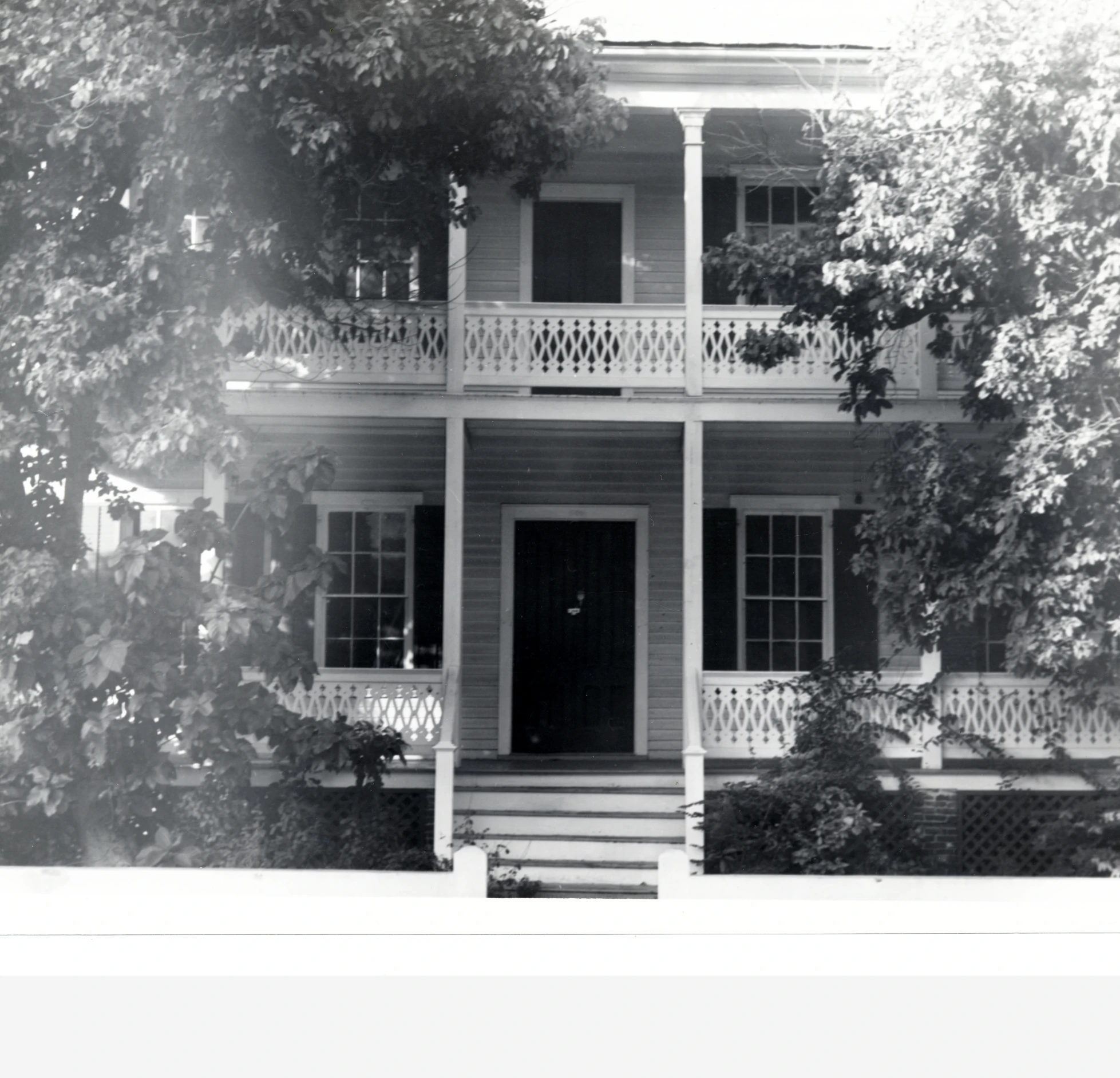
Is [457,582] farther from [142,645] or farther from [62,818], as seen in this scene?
[62,818]

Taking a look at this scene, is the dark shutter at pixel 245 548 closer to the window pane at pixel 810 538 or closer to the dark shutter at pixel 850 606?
the dark shutter at pixel 850 606

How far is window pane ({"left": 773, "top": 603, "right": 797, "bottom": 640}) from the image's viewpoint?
31.9ft

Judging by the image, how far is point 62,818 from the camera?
7.24 metres

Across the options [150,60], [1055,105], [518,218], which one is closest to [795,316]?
[1055,105]

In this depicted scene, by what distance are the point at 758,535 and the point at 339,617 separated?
3475 millimetres

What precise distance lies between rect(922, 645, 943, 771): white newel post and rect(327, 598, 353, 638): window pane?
169 inches

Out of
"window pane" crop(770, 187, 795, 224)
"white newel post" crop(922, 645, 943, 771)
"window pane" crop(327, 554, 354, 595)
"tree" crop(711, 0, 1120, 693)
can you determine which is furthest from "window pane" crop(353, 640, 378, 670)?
"window pane" crop(770, 187, 795, 224)

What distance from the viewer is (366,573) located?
962 centimetres

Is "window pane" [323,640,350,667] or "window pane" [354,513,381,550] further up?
"window pane" [354,513,381,550]

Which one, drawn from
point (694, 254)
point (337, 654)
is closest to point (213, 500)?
point (337, 654)

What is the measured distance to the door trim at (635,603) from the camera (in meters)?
9.60

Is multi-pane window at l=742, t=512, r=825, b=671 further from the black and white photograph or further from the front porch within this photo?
the black and white photograph

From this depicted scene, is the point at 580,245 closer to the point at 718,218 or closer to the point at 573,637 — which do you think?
the point at 718,218

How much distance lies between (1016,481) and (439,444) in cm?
432
